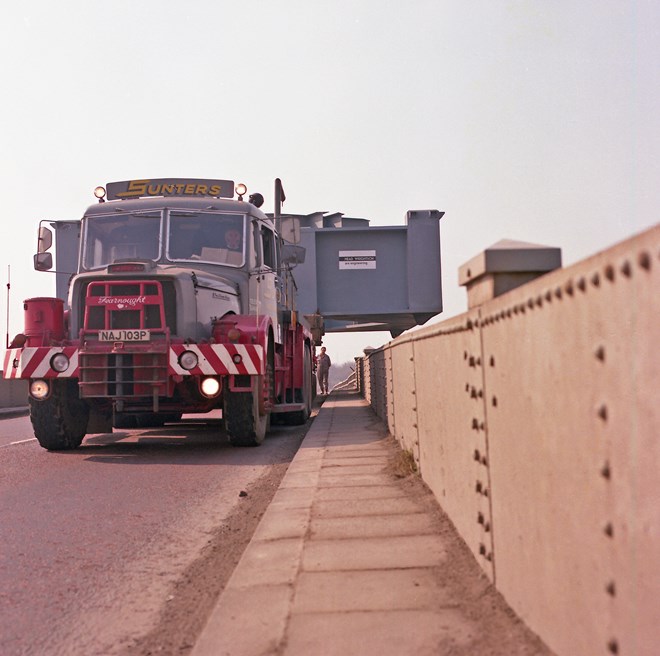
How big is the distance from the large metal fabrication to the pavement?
3.49 m

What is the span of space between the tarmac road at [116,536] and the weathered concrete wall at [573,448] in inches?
50.0

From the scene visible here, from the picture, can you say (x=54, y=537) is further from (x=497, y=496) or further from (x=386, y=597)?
(x=497, y=496)

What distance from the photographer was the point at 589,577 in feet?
6.40

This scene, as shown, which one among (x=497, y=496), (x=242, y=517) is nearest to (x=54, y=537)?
(x=242, y=517)

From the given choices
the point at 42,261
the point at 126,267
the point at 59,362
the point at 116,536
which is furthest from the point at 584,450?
the point at 42,261

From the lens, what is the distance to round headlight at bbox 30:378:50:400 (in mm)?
8984

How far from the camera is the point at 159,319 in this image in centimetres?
870

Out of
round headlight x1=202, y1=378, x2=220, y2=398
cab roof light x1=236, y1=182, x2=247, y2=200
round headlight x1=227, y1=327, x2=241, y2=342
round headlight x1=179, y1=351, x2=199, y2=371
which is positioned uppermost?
cab roof light x1=236, y1=182, x2=247, y2=200

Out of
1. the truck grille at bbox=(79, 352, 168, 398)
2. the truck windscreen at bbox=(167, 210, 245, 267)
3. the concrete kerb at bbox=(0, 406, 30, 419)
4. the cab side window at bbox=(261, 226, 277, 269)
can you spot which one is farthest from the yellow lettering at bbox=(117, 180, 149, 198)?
the concrete kerb at bbox=(0, 406, 30, 419)

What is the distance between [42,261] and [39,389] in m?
2.03

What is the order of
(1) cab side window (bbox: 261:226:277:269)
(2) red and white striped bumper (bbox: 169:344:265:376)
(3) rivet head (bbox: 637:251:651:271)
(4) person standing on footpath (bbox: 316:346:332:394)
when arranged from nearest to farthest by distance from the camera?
1. (3) rivet head (bbox: 637:251:651:271)
2. (2) red and white striped bumper (bbox: 169:344:265:376)
3. (1) cab side window (bbox: 261:226:277:269)
4. (4) person standing on footpath (bbox: 316:346:332:394)

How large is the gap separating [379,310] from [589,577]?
16.1 meters

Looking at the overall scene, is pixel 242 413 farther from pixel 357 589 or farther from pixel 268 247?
pixel 357 589

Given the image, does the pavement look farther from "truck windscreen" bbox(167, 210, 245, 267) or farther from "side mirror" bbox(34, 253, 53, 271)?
"side mirror" bbox(34, 253, 53, 271)
